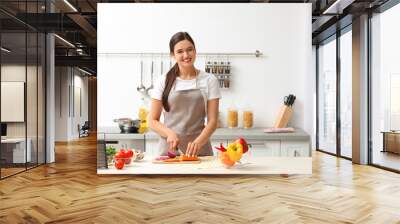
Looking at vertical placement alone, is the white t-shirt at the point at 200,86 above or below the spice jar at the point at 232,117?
above

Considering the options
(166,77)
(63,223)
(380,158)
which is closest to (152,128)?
(166,77)

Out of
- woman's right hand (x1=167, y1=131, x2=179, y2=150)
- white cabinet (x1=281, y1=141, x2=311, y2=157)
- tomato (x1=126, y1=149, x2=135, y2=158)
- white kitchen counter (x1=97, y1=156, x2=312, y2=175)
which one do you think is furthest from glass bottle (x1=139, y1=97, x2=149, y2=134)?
white cabinet (x1=281, y1=141, x2=311, y2=157)

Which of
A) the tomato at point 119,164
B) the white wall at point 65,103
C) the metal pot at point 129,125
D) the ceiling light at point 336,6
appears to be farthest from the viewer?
the white wall at point 65,103

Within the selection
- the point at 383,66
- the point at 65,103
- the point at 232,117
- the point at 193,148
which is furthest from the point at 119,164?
the point at 65,103

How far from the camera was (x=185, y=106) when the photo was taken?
288cm

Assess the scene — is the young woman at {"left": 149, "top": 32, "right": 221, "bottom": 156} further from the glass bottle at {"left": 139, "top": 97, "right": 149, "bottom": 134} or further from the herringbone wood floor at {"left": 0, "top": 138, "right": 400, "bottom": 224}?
the glass bottle at {"left": 139, "top": 97, "right": 149, "bottom": 134}

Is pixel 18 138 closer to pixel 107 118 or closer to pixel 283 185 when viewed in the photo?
pixel 107 118

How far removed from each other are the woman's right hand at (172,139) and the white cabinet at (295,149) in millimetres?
918

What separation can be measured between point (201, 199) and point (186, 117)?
1.38 meters

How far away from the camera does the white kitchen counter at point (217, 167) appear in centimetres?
264

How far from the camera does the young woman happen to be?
2.78 meters

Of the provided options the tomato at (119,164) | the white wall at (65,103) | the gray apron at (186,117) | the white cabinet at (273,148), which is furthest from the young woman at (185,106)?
the white wall at (65,103)

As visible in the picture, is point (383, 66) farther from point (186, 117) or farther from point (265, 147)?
point (186, 117)

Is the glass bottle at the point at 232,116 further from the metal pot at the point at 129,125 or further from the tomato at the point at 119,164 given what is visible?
the tomato at the point at 119,164
